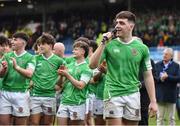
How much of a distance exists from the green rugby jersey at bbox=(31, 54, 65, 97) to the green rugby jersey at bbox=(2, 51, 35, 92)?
0.72 m

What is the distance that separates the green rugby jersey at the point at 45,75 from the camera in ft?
33.7

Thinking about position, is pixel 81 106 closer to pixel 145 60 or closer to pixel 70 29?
pixel 145 60

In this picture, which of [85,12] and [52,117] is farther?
[85,12]

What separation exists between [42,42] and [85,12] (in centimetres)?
2515

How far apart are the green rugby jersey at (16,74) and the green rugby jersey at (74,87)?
2.32ft

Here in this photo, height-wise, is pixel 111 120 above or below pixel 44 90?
below

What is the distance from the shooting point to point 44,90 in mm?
10344

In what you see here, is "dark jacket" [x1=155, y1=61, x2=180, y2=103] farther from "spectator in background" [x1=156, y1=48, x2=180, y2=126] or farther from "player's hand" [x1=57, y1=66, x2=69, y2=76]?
"player's hand" [x1=57, y1=66, x2=69, y2=76]

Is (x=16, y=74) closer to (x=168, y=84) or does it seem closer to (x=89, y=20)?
(x=168, y=84)

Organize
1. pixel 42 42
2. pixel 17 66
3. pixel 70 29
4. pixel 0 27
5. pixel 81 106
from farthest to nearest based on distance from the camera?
pixel 0 27, pixel 70 29, pixel 42 42, pixel 81 106, pixel 17 66

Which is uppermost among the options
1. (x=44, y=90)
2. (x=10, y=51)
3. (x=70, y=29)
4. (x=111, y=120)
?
(x=70, y=29)

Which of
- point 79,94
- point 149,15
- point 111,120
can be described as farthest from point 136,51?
point 149,15

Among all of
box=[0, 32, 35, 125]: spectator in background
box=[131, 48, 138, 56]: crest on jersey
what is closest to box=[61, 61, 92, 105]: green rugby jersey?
box=[0, 32, 35, 125]: spectator in background

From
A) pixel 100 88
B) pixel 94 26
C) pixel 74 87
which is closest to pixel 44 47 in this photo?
pixel 74 87
